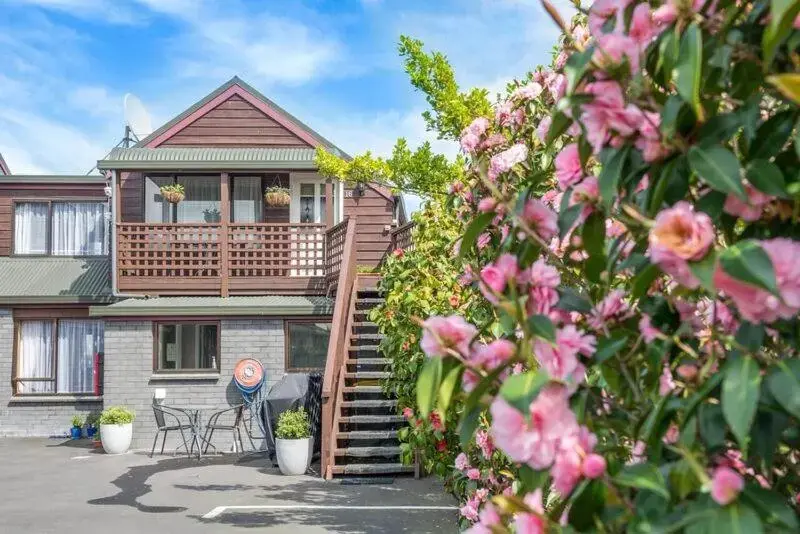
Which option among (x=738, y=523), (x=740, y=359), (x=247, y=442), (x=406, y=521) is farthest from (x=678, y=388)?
(x=247, y=442)

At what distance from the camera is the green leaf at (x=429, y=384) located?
55.7 inches

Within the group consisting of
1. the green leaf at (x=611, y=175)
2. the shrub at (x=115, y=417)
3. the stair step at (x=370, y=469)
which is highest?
the green leaf at (x=611, y=175)

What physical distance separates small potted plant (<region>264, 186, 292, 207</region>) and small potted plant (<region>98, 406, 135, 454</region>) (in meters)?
5.14

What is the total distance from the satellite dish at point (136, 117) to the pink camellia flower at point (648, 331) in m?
20.1

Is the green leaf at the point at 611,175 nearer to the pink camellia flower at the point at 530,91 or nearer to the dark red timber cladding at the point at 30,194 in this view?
the pink camellia flower at the point at 530,91

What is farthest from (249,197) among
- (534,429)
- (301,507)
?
(534,429)

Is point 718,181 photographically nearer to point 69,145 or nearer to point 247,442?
point 247,442

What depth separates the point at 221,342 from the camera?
1538 centimetres

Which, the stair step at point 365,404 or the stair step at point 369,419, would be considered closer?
the stair step at point 369,419

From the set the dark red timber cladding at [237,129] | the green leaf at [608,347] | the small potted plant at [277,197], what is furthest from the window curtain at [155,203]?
the green leaf at [608,347]

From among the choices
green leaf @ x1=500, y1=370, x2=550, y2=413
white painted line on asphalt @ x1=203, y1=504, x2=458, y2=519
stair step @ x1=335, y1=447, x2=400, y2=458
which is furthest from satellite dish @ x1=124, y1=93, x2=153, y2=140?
green leaf @ x1=500, y1=370, x2=550, y2=413

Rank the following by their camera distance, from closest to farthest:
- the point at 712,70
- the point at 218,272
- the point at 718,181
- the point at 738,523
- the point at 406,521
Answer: the point at 738,523
the point at 718,181
the point at 712,70
the point at 406,521
the point at 218,272

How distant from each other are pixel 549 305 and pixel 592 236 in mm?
153

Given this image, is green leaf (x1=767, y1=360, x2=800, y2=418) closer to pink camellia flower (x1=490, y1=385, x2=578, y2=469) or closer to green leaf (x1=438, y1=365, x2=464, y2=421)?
pink camellia flower (x1=490, y1=385, x2=578, y2=469)
